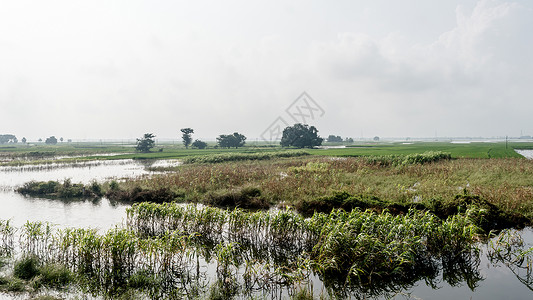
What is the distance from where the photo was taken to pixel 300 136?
8450 cm

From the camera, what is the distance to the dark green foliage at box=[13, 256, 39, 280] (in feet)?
24.4

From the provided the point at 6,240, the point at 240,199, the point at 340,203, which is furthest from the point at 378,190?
the point at 6,240

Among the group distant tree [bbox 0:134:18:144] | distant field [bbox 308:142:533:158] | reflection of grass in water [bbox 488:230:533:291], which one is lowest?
reflection of grass in water [bbox 488:230:533:291]

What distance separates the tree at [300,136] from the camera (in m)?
84.4

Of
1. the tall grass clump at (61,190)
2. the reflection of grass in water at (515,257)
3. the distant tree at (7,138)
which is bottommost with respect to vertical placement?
the reflection of grass in water at (515,257)

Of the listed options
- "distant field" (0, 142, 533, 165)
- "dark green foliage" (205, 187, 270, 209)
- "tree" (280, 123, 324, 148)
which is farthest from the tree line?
"dark green foliage" (205, 187, 270, 209)

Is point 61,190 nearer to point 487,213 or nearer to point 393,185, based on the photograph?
point 393,185

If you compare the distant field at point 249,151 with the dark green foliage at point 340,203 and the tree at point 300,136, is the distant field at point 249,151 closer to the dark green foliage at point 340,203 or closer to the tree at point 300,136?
the tree at point 300,136

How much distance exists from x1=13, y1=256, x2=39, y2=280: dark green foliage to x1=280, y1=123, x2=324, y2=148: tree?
7858cm

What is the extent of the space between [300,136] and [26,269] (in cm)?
7913

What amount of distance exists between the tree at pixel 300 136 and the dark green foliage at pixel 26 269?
7858 centimetres

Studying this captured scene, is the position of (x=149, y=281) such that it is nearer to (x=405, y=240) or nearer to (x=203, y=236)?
(x=203, y=236)

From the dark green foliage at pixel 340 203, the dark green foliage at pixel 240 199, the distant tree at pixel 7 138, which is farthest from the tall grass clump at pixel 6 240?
the distant tree at pixel 7 138

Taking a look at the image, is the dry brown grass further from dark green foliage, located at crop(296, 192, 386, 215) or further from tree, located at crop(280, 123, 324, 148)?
tree, located at crop(280, 123, 324, 148)
